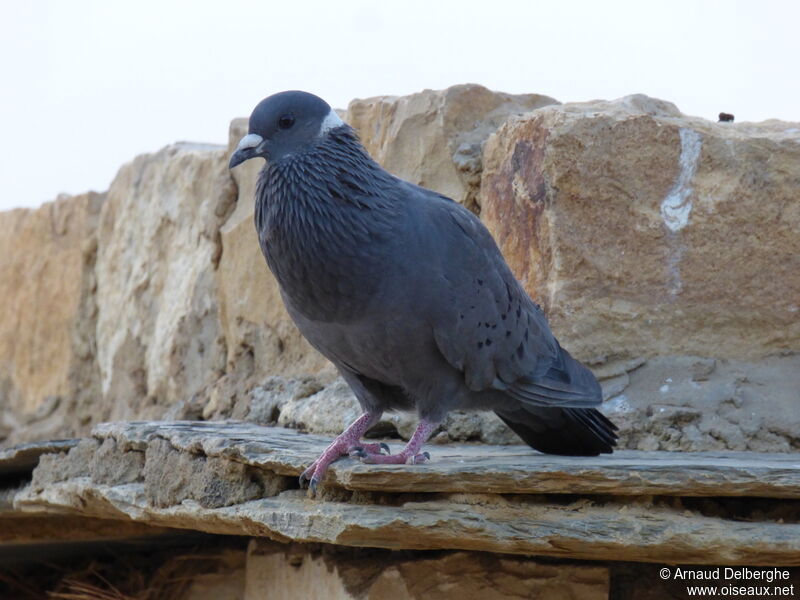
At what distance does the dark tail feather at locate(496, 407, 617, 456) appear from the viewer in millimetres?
3605

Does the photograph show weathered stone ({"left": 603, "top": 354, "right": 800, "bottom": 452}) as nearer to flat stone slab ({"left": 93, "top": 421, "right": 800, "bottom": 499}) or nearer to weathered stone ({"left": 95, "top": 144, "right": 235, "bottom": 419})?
flat stone slab ({"left": 93, "top": 421, "right": 800, "bottom": 499})

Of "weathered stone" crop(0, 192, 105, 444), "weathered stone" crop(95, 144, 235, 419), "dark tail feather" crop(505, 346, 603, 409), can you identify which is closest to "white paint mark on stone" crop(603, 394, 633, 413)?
"dark tail feather" crop(505, 346, 603, 409)

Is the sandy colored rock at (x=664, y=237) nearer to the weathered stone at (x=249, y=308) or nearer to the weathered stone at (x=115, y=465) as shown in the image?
the weathered stone at (x=249, y=308)

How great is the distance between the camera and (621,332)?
404cm

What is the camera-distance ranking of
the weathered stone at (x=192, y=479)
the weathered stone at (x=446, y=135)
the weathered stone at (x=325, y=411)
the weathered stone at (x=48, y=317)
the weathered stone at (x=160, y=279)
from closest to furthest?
1. the weathered stone at (x=192, y=479)
2. the weathered stone at (x=325, y=411)
3. the weathered stone at (x=446, y=135)
4. the weathered stone at (x=160, y=279)
5. the weathered stone at (x=48, y=317)

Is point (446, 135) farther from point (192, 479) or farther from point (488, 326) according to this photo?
point (192, 479)

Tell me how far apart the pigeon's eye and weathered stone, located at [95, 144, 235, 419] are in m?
1.78

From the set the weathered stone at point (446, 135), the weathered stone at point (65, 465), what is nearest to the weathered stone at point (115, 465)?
the weathered stone at point (65, 465)

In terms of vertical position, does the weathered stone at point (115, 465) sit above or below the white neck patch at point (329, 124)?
below

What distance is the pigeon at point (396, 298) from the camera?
337 cm

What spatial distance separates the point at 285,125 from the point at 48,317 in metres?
3.59

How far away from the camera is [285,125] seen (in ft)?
11.8

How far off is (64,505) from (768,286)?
107 inches

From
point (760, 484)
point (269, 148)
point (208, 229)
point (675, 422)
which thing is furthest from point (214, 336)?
point (760, 484)
